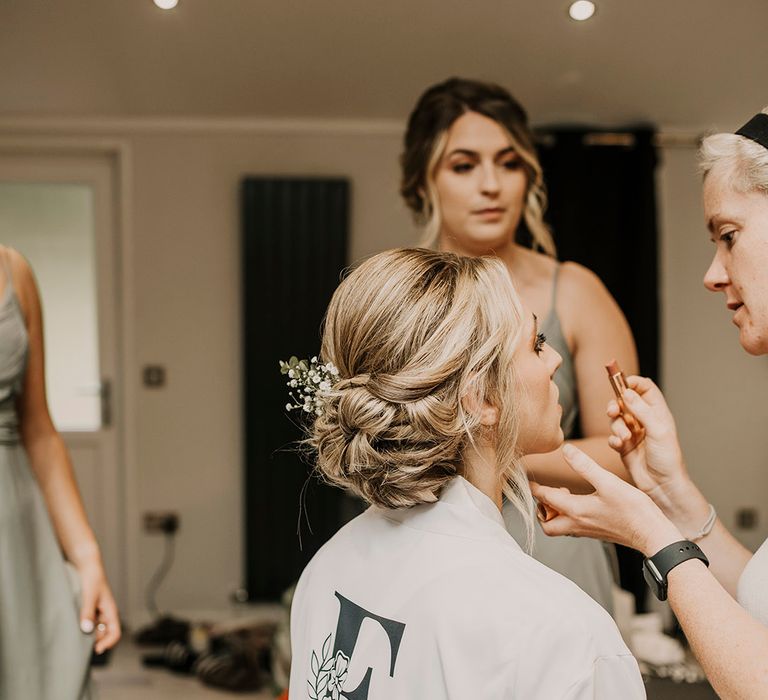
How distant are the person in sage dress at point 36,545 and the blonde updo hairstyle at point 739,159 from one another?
1079 millimetres

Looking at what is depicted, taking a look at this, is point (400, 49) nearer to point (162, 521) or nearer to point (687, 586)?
point (687, 586)

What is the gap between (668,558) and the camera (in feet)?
3.06

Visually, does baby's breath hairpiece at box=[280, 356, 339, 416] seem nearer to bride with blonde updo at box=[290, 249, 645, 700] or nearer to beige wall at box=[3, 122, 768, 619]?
bride with blonde updo at box=[290, 249, 645, 700]

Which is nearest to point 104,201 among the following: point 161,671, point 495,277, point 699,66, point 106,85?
point 106,85

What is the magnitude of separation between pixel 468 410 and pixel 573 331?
20.6 inches

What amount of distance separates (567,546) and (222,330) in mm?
2691

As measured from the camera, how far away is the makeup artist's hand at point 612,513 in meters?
0.96

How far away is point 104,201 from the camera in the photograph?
3.80m

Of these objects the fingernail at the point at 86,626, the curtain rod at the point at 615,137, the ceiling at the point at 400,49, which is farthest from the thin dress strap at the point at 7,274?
the curtain rod at the point at 615,137

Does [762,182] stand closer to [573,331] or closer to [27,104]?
[573,331]

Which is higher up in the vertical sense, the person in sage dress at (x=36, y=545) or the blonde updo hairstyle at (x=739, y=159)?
the blonde updo hairstyle at (x=739, y=159)

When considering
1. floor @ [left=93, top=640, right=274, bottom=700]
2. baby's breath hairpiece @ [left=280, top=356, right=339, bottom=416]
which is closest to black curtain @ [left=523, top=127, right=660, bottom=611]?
floor @ [left=93, top=640, right=274, bottom=700]

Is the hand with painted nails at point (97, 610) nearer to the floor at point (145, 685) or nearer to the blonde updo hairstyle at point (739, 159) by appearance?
the blonde updo hairstyle at point (739, 159)

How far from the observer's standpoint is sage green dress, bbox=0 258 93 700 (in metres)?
1.37
